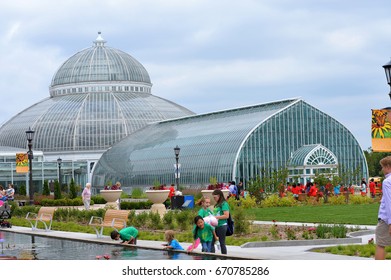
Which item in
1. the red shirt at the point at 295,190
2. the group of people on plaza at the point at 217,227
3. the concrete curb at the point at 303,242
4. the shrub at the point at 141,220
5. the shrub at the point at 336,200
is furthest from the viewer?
the red shirt at the point at 295,190

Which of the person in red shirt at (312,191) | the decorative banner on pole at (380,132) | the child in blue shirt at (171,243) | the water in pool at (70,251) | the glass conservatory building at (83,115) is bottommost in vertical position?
the water in pool at (70,251)

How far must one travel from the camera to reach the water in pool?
20156 millimetres

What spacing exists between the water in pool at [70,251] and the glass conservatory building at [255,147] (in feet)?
145

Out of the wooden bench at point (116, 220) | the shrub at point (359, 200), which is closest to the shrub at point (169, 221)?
the wooden bench at point (116, 220)

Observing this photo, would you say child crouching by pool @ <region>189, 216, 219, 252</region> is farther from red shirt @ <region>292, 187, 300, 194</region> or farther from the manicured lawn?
red shirt @ <region>292, 187, 300, 194</region>

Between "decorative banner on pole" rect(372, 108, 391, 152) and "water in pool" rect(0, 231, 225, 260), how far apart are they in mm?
9896

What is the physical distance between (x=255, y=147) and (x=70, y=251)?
51.9 meters

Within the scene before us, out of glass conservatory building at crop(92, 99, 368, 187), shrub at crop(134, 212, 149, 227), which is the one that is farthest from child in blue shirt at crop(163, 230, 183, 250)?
glass conservatory building at crop(92, 99, 368, 187)

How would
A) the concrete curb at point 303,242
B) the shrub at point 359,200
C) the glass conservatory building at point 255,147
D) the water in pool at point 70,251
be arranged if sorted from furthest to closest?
the glass conservatory building at point 255,147
the shrub at point 359,200
the concrete curb at point 303,242
the water in pool at point 70,251

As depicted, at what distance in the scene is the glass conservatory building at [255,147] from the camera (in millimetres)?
73312

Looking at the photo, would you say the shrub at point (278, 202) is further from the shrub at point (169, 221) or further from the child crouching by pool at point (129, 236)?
the child crouching by pool at point (129, 236)

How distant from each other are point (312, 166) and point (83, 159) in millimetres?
33793

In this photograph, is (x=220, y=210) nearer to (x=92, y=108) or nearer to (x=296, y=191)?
(x=296, y=191)
